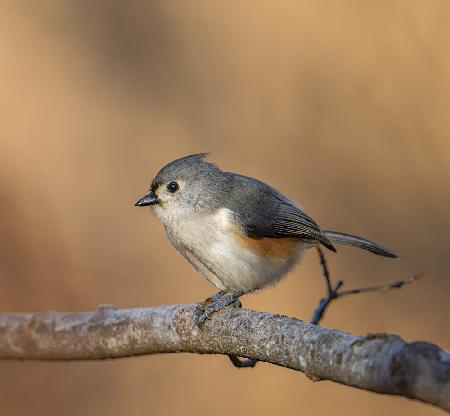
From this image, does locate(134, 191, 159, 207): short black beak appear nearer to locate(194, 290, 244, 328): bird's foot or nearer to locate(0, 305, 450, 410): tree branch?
locate(194, 290, 244, 328): bird's foot

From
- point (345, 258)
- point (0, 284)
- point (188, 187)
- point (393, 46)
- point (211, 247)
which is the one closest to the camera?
point (211, 247)

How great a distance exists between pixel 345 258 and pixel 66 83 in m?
2.12

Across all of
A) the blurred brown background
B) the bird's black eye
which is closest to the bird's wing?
the bird's black eye

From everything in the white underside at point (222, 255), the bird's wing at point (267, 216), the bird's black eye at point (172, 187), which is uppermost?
the bird's black eye at point (172, 187)

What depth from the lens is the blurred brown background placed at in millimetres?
4113

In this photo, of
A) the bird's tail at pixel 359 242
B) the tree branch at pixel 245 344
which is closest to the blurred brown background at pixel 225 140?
the bird's tail at pixel 359 242

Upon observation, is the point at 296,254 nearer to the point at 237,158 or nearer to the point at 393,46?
the point at 237,158

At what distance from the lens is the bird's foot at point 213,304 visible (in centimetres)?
242

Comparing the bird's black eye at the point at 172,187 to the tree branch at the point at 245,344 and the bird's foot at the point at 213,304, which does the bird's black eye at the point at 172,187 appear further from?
the tree branch at the point at 245,344

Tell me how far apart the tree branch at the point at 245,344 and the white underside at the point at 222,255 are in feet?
1.27

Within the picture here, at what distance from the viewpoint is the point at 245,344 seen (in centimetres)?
213

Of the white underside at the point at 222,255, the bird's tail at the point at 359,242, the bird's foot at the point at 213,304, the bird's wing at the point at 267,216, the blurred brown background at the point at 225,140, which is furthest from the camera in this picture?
the blurred brown background at the point at 225,140

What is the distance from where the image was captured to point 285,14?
15.2 ft

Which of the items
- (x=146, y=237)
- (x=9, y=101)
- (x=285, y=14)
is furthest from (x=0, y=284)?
(x=285, y=14)
